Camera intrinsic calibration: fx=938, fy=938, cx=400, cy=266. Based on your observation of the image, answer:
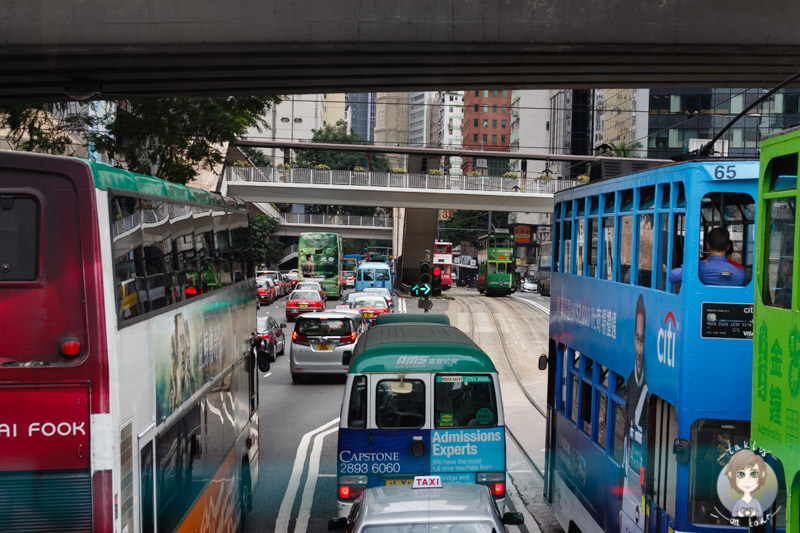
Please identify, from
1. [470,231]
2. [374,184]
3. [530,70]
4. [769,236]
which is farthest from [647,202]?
[470,231]

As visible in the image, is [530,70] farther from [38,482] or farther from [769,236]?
[38,482]

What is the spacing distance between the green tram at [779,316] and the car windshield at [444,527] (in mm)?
1941

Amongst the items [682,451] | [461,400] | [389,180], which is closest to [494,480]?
[461,400]

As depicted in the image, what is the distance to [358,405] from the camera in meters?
9.85

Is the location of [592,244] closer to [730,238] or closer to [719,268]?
[730,238]

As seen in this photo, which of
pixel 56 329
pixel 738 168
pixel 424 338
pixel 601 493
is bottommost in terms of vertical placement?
pixel 601 493

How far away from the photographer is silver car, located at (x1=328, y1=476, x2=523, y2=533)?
6.29m

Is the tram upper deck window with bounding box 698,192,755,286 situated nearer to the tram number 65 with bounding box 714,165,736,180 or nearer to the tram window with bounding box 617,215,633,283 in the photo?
the tram number 65 with bounding box 714,165,736,180

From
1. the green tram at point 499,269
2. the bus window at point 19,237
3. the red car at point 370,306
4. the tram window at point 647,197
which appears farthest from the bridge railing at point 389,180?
the bus window at point 19,237

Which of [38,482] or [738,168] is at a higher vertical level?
[738,168]

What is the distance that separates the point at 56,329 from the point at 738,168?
14.9 feet

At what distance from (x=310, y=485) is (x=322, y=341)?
9.63m

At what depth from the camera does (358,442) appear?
980 cm

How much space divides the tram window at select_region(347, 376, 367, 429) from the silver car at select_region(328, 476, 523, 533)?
2.77 meters
